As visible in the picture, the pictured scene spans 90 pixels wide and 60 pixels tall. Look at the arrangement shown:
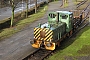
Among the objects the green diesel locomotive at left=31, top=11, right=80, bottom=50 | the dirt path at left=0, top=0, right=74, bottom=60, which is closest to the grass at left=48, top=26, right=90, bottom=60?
the green diesel locomotive at left=31, top=11, right=80, bottom=50

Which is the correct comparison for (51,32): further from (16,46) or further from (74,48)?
(16,46)

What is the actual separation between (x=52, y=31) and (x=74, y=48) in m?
2.72

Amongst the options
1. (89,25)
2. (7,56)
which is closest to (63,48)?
(7,56)

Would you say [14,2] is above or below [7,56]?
above

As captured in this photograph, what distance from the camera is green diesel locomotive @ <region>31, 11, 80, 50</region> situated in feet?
52.0

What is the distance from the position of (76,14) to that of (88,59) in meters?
14.3

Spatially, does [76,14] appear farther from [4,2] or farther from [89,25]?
[4,2]

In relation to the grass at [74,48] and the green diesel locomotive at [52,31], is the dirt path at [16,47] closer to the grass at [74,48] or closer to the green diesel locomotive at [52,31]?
the green diesel locomotive at [52,31]

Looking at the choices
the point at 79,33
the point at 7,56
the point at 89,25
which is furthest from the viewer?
the point at 89,25

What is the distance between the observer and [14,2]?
26906 mm

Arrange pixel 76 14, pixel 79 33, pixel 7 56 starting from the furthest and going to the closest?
pixel 76 14 < pixel 79 33 < pixel 7 56

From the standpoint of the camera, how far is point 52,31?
15719 mm

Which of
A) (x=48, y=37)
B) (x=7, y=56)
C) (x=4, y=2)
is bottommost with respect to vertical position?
(x=7, y=56)

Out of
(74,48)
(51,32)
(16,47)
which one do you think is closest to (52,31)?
(51,32)
